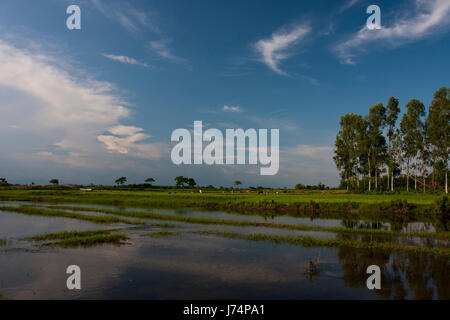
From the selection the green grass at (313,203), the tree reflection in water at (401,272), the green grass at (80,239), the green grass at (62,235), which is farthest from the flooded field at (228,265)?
the green grass at (313,203)

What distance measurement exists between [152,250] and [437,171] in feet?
155

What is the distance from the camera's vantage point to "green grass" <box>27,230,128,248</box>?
48.9ft

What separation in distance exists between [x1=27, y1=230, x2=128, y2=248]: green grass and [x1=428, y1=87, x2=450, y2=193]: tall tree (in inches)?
1789

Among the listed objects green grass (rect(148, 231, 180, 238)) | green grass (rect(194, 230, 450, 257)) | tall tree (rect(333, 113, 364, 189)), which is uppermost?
tall tree (rect(333, 113, 364, 189))

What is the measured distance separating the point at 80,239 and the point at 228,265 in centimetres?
931

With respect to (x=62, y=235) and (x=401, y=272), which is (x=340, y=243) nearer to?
(x=401, y=272)

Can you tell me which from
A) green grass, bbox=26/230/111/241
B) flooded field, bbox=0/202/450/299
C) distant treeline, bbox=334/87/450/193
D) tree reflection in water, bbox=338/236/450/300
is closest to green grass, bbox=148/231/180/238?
flooded field, bbox=0/202/450/299

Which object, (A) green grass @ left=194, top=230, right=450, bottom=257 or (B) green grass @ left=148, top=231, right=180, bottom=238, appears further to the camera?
(B) green grass @ left=148, top=231, right=180, bottom=238

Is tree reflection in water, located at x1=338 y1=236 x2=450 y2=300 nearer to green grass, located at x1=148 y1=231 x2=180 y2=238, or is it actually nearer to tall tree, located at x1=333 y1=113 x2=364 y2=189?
green grass, located at x1=148 y1=231 x2=180 y2=238

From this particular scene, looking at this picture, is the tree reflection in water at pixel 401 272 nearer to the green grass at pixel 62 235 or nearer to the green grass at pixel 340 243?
the green grass at pixel 340 243

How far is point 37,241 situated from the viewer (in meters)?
15.5

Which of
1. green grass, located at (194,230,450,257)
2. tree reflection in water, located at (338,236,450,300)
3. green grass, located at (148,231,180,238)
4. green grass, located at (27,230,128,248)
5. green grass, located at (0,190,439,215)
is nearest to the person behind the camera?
tree reflection in water, located at (338,236,450,300)
